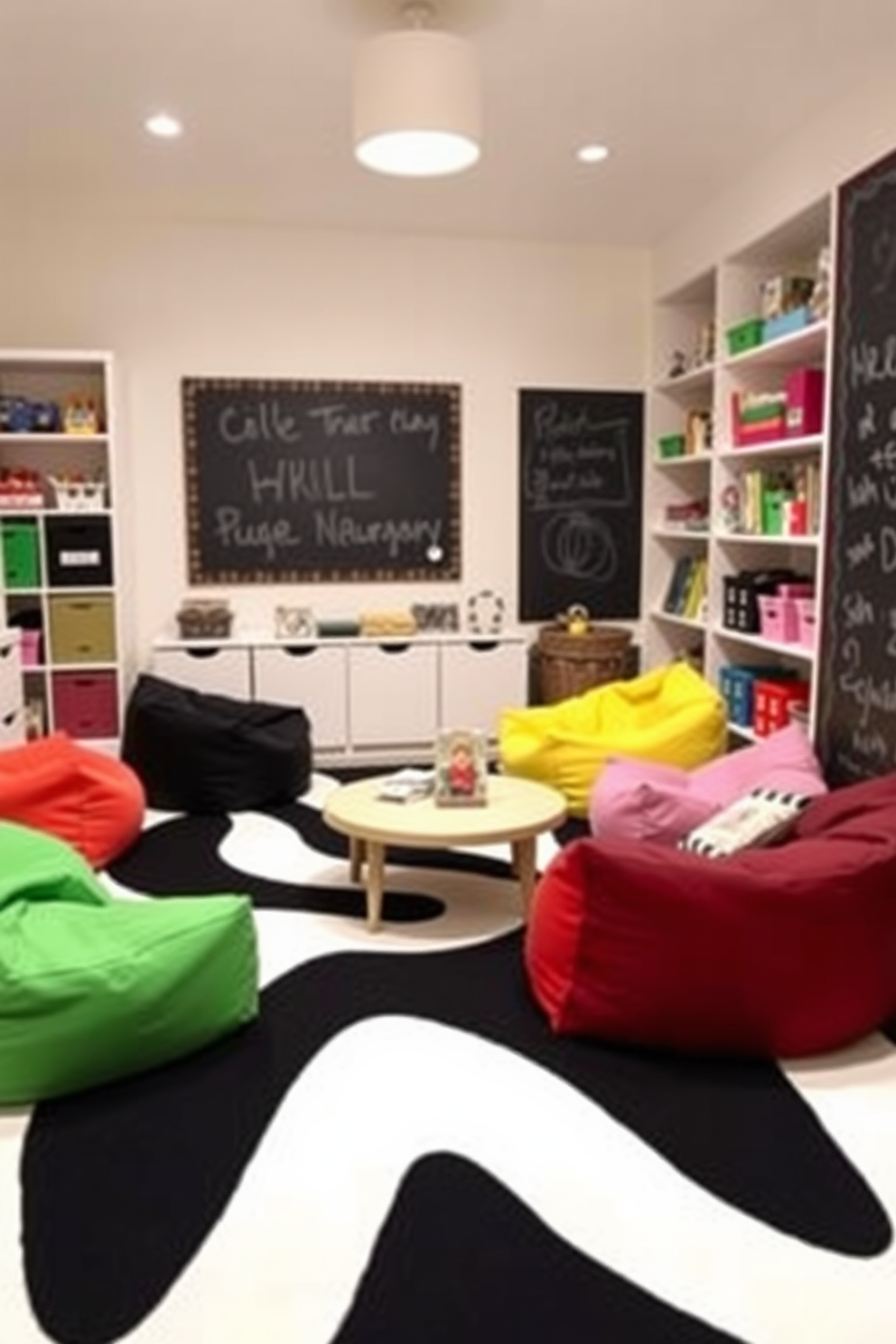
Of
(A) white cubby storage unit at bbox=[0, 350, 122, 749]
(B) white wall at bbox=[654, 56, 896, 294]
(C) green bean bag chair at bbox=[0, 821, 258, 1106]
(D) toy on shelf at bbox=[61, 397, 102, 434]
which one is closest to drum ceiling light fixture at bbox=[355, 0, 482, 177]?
(B) white wall at bbox=[654, 56, 896, 294]

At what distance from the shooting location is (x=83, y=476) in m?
4.93

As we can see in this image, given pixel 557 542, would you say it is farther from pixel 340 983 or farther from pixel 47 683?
pixel 340 983

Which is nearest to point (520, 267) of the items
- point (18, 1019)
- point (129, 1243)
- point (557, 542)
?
point (557, 542)

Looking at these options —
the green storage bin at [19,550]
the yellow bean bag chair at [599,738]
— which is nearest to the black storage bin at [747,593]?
the yellow bean bag chair at [599,738]

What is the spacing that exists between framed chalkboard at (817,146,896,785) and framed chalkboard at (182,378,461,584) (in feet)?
7.32

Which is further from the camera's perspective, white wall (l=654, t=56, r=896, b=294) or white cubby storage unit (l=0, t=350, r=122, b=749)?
white cubby storage unit (l=0, t=350, r=122, b=749)

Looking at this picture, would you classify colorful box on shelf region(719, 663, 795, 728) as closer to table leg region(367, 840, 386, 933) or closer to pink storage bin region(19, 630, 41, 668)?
table leg region(367, 840, 386, 933)

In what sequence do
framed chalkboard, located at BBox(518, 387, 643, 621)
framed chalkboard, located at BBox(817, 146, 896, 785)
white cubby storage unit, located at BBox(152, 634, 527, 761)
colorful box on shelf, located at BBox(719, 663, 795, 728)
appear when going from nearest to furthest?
1. framed chalkboard, located at BBox(817, 146, 896, 785)
2. colorful box on shelf, located at BBox(719, 663, 795, 728)
3. white cubby storage unit, located at BBox(152, 634, 527, 761)
4. framed chalkboard, located at BBox(518, 387, 643, 621)

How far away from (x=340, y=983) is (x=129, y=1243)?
0.98 metres

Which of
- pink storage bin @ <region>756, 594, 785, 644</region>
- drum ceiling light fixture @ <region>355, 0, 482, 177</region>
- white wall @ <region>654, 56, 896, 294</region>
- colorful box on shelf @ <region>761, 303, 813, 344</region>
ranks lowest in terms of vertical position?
pink storage bin @ <region>756, 594, 785, 644</region>

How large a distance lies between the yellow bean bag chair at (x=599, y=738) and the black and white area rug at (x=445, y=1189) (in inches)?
55.0

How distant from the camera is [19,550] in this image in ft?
15.1

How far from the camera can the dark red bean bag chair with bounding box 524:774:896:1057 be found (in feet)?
7.48

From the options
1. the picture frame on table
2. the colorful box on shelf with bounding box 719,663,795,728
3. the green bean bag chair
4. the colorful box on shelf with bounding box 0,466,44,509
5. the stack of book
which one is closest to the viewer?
the green bean bag chair
